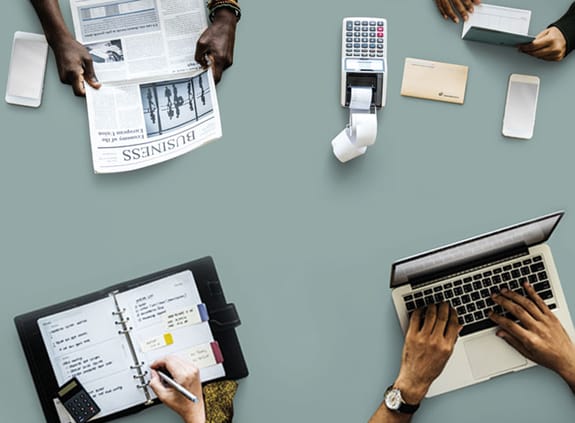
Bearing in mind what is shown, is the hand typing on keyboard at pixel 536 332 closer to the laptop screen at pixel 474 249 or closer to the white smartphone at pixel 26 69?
the laptop screen at pixel 474 249

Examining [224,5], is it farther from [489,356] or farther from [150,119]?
[489,356]

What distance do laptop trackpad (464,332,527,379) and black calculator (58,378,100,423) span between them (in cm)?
72

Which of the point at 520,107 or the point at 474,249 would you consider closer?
the point at 474,249

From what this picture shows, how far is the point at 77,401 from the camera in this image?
1185 millimetres

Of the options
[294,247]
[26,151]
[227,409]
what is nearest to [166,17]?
[26,151]

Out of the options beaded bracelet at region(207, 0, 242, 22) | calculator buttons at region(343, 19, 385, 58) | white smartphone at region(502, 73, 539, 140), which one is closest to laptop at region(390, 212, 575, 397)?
white smartphone at region(502, 73, 539, 140)

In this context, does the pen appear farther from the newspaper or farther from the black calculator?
the newspaper

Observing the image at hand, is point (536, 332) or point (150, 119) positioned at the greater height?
point (150, 119)

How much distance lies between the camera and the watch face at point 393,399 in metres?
1.17

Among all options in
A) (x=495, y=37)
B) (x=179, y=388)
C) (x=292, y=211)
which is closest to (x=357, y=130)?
(x=292, y=211)

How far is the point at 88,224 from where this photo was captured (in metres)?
1.21

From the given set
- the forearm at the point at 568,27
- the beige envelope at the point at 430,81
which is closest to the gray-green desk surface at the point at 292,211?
the beige envelope at the point at 430,81

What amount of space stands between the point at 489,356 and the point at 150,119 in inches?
31.2

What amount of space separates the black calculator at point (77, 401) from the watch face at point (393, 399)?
55cm
